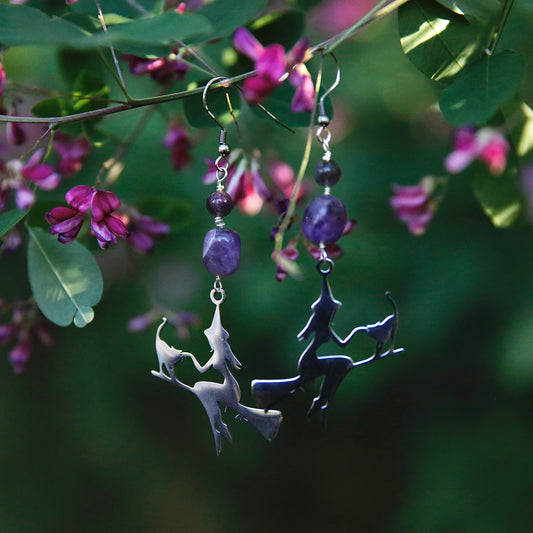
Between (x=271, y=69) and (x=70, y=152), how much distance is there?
0.44 meters

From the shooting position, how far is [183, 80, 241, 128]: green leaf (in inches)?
29.7

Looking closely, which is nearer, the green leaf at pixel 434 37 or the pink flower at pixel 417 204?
the green leaf at pixel 434 37

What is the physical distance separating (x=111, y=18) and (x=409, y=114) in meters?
0.88

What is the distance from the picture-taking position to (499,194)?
83cm

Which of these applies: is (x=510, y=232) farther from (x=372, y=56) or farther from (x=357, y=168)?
(x=372, y=56)

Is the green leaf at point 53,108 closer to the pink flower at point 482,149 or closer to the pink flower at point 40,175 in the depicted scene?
the pink flower at point 40,175

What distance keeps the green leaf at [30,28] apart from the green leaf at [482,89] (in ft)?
1.25

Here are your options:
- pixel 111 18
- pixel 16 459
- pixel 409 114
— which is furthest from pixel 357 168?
pixel 16 459

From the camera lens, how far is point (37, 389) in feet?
6.89

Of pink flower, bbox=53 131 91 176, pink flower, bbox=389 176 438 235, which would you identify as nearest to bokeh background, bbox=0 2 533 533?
pink flower, bbox=53 131 91 176

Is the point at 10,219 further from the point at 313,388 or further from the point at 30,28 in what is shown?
the point at 313,388

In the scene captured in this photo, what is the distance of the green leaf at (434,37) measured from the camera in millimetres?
667

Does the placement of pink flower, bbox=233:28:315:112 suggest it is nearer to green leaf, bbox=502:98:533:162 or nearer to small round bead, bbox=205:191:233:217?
small round bead, bbox=205:191:233:217

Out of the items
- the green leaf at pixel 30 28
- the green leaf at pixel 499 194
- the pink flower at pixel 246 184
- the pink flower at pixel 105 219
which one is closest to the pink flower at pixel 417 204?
the green leaf at pixel 499 194
